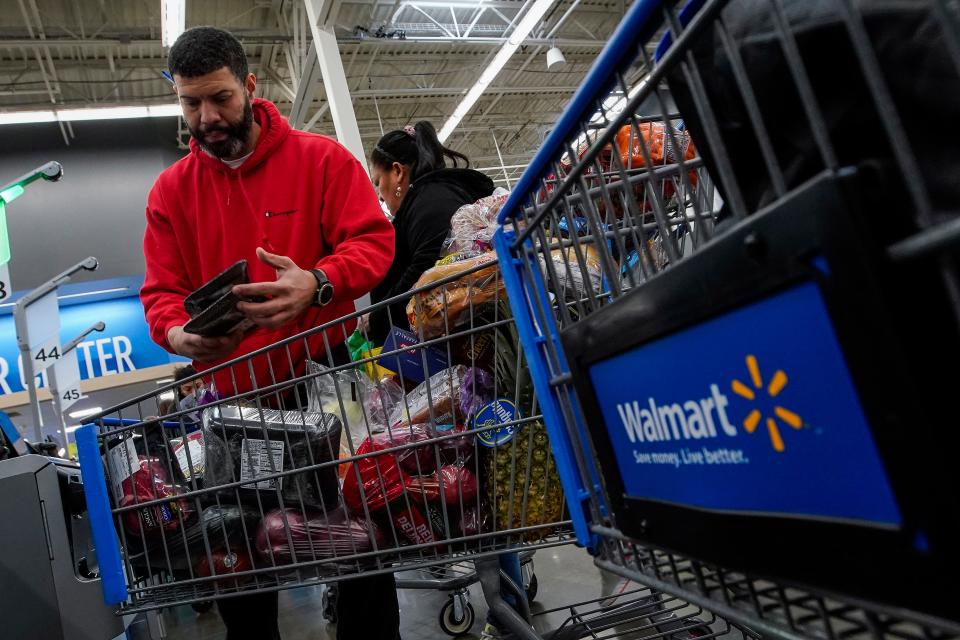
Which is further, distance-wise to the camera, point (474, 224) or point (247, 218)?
point (474, 224)

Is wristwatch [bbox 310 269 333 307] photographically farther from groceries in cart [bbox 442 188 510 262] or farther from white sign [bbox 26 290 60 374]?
white sign [bbox 26 290 60 374]

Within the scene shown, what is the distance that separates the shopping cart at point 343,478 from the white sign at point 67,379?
6.22 meters

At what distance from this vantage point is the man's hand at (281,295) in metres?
1.51

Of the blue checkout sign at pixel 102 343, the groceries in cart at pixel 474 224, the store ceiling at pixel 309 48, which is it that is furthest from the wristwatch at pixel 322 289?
the blue checkout sign at pixel 102 343

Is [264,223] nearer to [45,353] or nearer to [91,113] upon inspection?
[45,353]

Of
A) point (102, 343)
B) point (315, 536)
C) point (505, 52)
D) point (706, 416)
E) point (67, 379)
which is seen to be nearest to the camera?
point (706, 416)

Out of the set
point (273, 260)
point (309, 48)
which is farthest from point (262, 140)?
point (309, 48)

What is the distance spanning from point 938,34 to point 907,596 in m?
0.38

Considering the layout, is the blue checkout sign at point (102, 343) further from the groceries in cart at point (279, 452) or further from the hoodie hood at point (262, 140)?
the groceries in cart at point (279, 452)

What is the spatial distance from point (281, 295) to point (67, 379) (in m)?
6.87

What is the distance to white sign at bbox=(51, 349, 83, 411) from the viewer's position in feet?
23.0

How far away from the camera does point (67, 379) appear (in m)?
7.26

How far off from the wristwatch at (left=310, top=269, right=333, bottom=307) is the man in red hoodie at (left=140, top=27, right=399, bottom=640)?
0.01m

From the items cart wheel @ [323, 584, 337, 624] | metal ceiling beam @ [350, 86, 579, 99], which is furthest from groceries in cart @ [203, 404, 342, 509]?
metal ceiling beam @ [350, 86, 579, 99]
